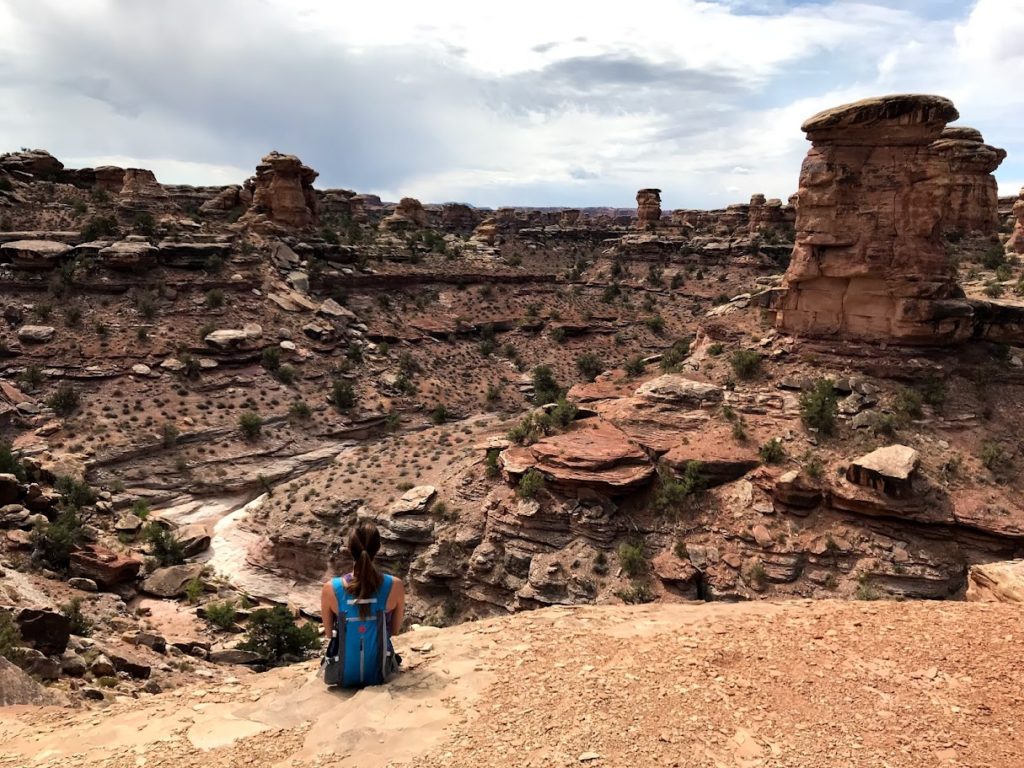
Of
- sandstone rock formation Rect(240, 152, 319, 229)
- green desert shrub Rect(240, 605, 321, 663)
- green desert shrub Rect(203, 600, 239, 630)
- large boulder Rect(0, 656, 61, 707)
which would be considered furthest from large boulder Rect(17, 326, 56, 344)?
large boulder Rect(0, 656, 61, 707)

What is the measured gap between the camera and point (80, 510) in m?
21.3

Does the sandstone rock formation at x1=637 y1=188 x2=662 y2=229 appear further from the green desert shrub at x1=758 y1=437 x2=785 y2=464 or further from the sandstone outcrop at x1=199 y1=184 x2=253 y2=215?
the green desert shrub at x1=758 y1=437 x2=785 y2=464

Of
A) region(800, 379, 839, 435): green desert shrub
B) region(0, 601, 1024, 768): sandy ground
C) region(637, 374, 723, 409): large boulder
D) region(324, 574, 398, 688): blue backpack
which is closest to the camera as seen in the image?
region(0, 601, 1024, 768): sandy ground

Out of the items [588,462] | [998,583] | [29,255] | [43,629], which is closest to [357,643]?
[43,629]

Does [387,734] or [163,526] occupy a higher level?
[387,734]

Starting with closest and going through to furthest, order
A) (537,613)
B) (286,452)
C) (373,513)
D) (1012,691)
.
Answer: (1012,691)
(537,613)
(373,513)
(286,452)

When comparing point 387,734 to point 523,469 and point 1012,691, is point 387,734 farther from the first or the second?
point 523,469

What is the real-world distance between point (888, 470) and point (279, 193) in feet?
135

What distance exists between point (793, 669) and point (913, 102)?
18577 mm

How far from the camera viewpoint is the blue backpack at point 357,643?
6398mm

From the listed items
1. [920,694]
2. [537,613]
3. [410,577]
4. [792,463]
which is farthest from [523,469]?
[920,694]

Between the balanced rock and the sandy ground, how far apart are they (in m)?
9.77

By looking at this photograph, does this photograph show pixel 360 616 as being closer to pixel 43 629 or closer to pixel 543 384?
pixel 43 629

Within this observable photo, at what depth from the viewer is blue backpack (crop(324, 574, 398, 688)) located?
6.40 meters
